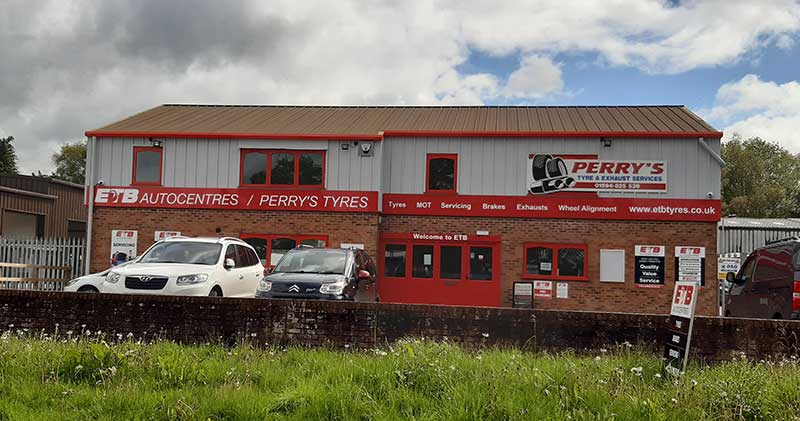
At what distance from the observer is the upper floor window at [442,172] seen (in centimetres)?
2239

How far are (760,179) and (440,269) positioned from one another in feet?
158

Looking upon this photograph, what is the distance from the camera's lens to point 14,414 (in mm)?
6223

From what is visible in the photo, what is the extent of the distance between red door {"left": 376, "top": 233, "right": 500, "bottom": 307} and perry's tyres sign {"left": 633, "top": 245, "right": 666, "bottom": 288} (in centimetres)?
410

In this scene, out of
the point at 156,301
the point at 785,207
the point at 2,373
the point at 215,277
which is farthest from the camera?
the point at 785,207

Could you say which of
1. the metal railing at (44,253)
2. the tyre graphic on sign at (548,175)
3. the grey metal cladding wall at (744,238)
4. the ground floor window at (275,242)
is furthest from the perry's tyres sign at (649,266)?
the metal railing at (44,253)

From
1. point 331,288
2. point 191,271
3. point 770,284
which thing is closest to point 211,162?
point 191,271

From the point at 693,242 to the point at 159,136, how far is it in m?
16.7

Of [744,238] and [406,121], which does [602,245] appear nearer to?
[406,121]

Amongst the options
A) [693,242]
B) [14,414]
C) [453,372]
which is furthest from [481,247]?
[14,414]

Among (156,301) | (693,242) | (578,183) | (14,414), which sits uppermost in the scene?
(578,183)

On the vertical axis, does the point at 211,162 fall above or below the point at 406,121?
below

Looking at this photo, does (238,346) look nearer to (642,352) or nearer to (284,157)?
(642,352)

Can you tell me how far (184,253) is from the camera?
14312 millimetres

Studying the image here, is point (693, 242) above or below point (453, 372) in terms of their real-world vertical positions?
above
